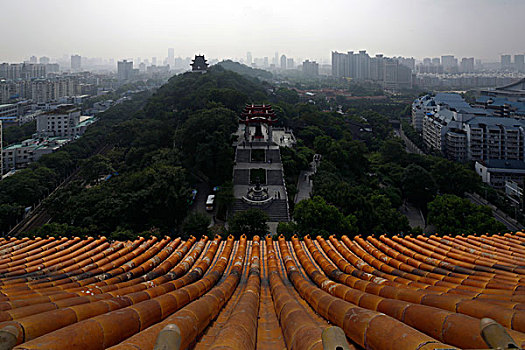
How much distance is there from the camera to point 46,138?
109 feet

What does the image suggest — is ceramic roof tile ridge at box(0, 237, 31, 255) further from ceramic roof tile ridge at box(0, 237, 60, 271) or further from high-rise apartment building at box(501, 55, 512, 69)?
high-rise apartment building at box(501, 55, 512, 69)

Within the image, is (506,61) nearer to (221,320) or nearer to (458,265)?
(458,265)

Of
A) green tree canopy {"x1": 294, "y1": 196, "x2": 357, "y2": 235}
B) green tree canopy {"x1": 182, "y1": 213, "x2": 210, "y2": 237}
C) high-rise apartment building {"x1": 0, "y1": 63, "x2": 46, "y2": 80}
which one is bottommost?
green tree canopy {"x1": 182, "y1": 213, "x2": 210, "y2": 237}

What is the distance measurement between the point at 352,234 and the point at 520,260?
7.02 meters

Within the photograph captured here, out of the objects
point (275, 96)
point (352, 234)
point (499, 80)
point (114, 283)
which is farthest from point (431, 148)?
point (499, 80)

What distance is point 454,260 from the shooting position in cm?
468

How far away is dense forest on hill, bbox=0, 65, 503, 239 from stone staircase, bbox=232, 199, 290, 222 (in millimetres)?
705

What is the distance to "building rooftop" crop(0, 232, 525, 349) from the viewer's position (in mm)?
1864

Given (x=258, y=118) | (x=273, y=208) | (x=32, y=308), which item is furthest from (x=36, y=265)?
(x=258, y=118)

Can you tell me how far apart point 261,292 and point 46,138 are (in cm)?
3688

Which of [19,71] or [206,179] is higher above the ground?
[19,71]

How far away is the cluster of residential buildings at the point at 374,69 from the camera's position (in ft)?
275

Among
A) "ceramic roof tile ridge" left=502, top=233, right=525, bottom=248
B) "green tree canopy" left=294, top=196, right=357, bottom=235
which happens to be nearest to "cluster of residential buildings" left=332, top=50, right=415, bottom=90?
"green tree canopy" left=294, top=196, right=357, bottom=235

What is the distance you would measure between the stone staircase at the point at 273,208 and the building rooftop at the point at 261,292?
8254mm
